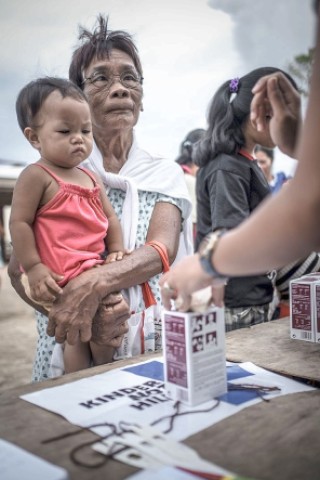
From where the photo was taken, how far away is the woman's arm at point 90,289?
1466mm

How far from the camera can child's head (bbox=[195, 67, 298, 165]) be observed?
2055 millimetres

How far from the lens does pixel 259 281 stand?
6.55ft

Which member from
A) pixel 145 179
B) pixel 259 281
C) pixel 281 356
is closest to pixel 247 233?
pixel 281 356

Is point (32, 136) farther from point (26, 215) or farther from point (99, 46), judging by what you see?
point (99, 46)

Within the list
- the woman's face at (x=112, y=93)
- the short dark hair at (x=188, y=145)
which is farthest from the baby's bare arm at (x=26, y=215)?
the short dark hair at (x=188, y=145)

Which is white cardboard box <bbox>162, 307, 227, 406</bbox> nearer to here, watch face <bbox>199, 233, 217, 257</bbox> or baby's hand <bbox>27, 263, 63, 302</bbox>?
watch face <bbox>199, 233, 217, 257</bbox>

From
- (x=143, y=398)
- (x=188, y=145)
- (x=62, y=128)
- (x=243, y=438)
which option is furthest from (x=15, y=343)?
(x=243, y=438)

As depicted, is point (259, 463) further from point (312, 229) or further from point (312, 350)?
point (312, 350)

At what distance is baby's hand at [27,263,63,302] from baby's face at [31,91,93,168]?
0.38 m

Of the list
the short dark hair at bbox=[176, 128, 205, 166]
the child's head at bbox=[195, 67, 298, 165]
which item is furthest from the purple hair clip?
the short dark hair at bbox=[176, 128, 205, 166]

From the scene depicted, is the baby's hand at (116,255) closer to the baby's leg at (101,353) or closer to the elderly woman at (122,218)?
the elderly woman at (122,218)

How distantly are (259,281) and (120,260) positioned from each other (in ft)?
2.32

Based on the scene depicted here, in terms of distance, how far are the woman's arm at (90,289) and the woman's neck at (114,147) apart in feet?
1.41

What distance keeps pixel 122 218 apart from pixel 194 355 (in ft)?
2.75
